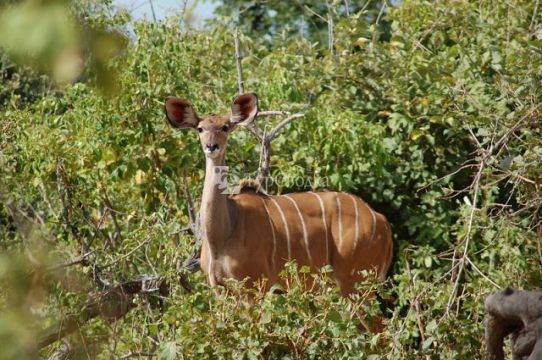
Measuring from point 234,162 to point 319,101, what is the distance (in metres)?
0.67

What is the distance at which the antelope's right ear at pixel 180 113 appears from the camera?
16.5 feet

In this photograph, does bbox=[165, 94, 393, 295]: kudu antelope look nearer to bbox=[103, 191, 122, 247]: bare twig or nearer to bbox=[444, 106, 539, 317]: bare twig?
bbox=[103, 191, 122, 247]: bare twig

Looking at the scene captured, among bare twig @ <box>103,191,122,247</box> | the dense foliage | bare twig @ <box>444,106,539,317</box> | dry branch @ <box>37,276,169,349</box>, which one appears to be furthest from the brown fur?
bare twig @ <box>444,106,539,317</box>

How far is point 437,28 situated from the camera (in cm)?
643

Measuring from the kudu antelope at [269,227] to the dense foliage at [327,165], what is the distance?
0.59 feet

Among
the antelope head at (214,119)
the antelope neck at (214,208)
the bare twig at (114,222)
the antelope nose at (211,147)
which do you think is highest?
the antelope head at (214,119)

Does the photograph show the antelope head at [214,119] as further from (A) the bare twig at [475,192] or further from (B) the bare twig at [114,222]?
(A) the bare twig at [475,192]

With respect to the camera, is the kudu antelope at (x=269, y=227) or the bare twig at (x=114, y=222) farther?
the bare twig at (x=114, y=222)

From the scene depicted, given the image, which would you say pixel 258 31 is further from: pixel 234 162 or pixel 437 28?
pixel 234 162

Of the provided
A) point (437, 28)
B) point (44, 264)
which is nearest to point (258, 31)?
point (437, 28)

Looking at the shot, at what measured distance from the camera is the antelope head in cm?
498

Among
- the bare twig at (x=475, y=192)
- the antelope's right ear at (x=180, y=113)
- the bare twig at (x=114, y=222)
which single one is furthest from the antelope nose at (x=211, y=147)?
the bare twig at (x=475, y=192)

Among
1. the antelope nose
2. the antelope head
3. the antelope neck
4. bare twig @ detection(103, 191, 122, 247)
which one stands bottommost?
bare twig @ detection(103, 191, 122, 247)

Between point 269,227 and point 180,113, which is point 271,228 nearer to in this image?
point 269,227
